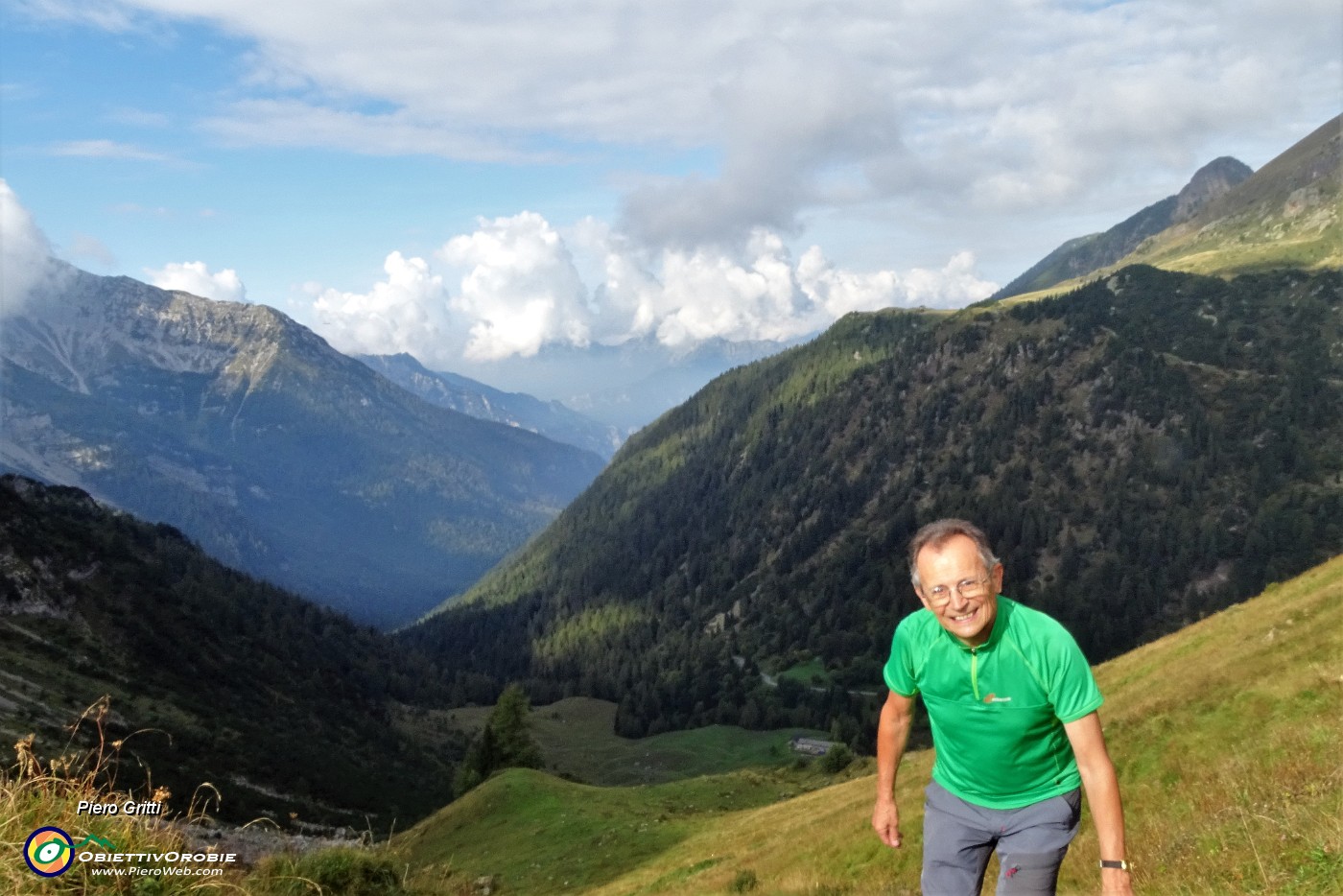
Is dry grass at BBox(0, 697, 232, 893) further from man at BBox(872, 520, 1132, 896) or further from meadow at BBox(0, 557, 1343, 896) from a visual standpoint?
man at BBox(872, 520, 1132, 896)

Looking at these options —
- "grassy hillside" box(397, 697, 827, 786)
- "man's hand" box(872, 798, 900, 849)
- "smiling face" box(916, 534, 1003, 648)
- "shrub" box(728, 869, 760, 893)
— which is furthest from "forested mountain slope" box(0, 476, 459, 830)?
"smiling face" box(916, 534, 1003, 648)

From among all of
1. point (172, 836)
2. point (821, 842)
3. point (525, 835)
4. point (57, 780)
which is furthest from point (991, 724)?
point (525, 835)

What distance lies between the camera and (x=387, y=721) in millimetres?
190750

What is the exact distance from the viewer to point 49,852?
27.5 feet

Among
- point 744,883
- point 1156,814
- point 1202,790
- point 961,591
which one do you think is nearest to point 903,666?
point 961,591

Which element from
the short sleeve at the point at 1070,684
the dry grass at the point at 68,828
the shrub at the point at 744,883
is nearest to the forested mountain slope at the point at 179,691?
the shrub at the point at 744,883

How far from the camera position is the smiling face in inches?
295

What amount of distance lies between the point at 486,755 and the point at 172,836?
91.9 metres

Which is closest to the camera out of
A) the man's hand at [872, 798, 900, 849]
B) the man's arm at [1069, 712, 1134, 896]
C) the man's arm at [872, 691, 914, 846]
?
the man's arm at [1069, 712, 1134, 896]

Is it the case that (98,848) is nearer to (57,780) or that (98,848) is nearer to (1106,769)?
(57,780)

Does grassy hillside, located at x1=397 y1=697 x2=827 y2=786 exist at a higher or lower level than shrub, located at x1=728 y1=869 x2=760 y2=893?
lower

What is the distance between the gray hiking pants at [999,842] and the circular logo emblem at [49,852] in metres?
8.68

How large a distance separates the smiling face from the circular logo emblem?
900 cm

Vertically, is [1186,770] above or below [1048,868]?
below
